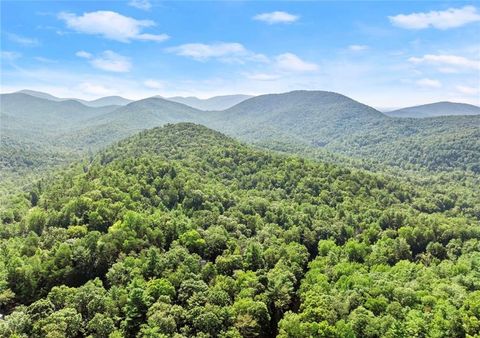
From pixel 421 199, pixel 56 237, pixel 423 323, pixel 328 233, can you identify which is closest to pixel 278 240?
pixel 328 233

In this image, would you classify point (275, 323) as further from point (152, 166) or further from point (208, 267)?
point (152, 166)

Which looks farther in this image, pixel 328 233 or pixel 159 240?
pixel 328 233

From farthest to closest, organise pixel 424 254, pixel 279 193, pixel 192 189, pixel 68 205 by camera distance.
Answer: pixel 279 193, pixel 192 189, pixel 424 254, pixel 68 205

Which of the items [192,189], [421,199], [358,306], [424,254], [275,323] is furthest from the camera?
[421,199]

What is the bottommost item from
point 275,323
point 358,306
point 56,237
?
point 275,323

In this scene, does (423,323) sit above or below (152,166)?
below

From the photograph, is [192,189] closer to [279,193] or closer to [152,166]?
[152,166]

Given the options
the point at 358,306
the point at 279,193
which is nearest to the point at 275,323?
the point at 358,306
